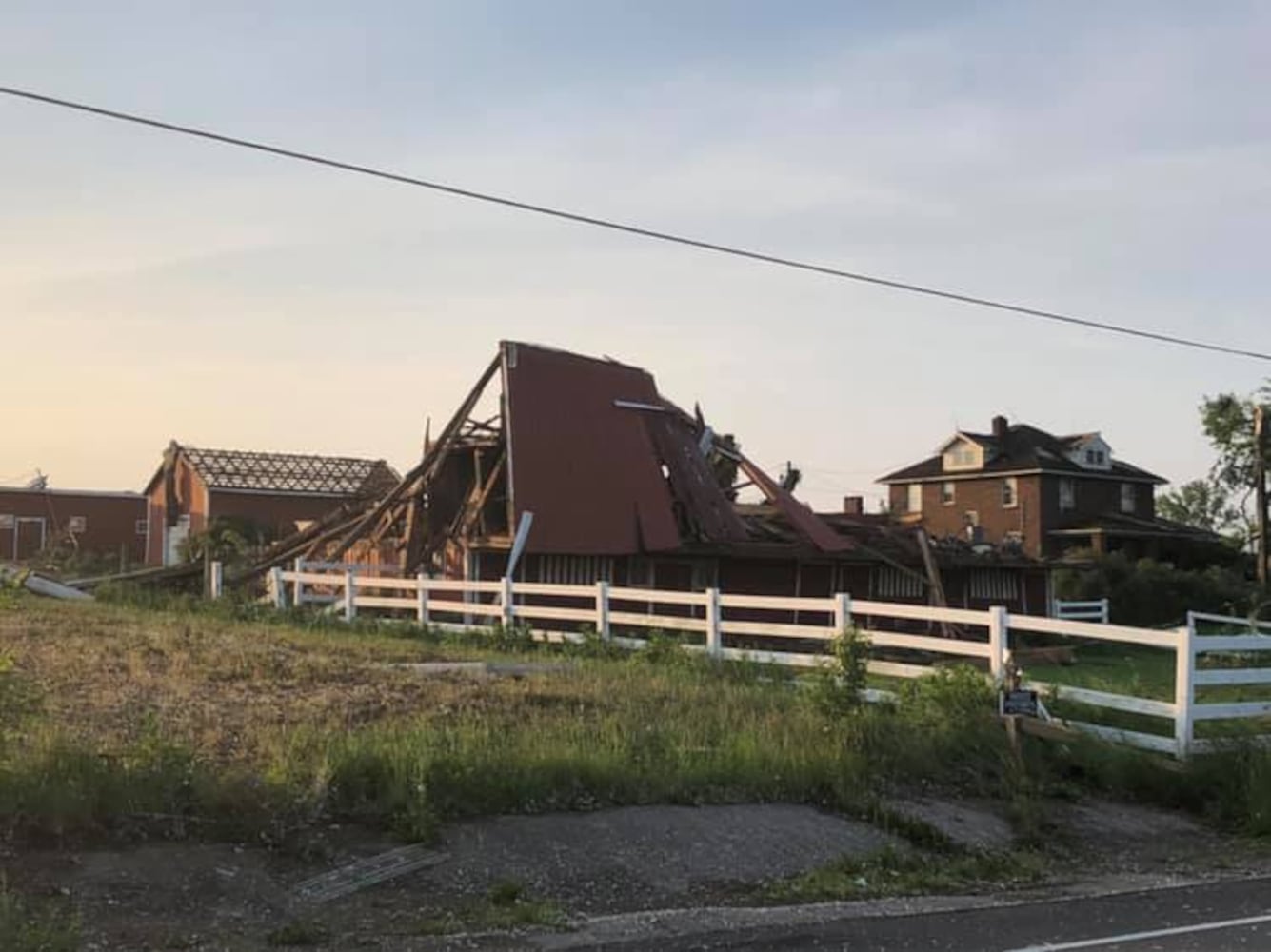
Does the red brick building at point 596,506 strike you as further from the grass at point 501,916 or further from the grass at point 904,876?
the grass at point 501,916

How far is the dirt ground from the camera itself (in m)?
7.45

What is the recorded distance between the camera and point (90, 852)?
26.8 ft

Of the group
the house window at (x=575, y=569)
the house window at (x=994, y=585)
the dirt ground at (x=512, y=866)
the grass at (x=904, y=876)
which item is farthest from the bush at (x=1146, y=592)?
the grass at (x=904, y=876)

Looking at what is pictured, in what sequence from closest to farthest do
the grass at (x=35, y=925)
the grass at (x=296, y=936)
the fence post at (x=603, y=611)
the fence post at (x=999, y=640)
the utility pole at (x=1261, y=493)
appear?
the grass at (x=35, y=925), the grass at (x=296, y=936), the fence post at (x=999, y=640), the fence post at (x=603, y=611), the utility pole at (x=1261, y=493)

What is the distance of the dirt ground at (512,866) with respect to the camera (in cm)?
745

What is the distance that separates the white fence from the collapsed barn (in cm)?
103

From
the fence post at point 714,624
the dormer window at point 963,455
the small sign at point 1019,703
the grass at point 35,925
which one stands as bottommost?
the grass at point 35,925

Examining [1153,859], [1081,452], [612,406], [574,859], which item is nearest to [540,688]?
[574,859]

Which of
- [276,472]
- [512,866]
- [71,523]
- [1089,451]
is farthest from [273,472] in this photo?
[512,866]

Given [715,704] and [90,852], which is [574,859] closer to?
[90,852]

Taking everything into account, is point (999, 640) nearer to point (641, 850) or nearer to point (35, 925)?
point (641, 850)

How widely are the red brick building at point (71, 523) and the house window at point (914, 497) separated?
1599 inches

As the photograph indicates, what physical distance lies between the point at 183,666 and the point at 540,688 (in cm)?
461

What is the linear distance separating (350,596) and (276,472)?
3733 centimetres
